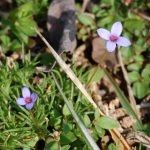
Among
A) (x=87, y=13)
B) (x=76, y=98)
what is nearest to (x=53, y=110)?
(x=76, y=98)

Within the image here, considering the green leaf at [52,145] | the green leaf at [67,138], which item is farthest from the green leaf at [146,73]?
the green leaf at [52,145]

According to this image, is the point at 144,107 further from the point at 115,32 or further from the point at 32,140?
the point at 32,140

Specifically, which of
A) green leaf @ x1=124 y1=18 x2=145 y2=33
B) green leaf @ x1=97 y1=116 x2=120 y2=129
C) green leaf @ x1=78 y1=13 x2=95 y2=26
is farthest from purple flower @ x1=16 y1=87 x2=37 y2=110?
green leaf @ x1=124 y1=18 x2=145 y2=33

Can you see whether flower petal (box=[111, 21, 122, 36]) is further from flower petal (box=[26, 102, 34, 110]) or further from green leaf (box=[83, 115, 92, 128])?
flower petal (box=[26, 102, 34, 110])

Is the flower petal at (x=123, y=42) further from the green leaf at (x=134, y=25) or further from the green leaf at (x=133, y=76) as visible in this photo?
the green leaf at (x=134, y=25)

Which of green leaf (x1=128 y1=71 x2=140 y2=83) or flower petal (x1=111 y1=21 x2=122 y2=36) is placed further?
green leaf (x1=128 y1=71 x2=140 y2=83)

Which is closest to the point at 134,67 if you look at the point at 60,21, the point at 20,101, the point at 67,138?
the point at 60,21
